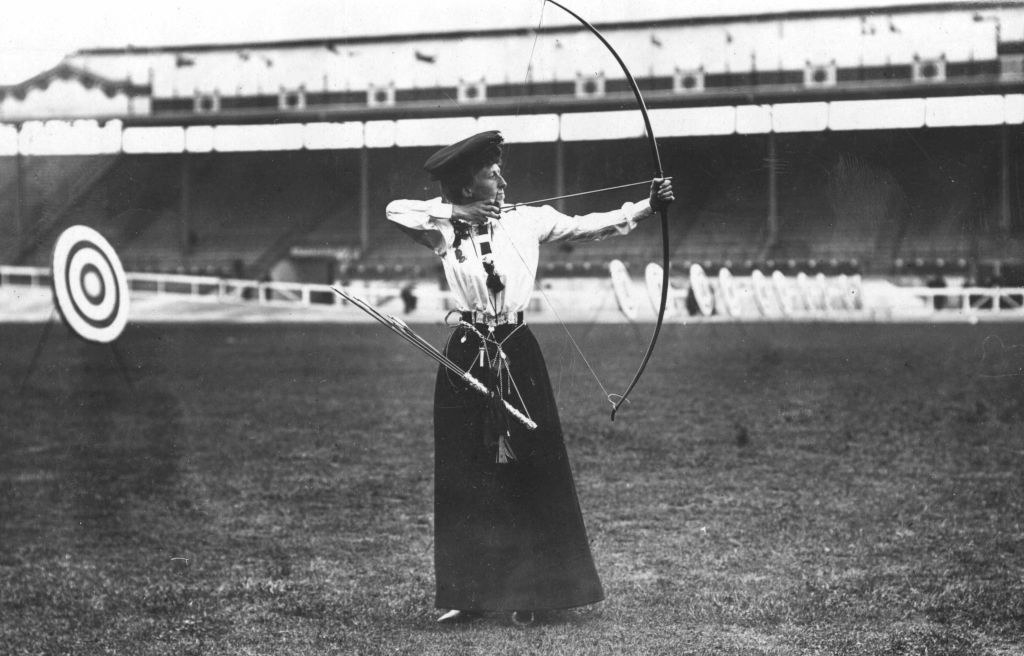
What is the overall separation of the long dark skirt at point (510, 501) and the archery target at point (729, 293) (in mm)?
16761

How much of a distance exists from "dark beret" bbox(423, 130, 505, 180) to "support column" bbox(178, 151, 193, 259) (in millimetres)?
23153

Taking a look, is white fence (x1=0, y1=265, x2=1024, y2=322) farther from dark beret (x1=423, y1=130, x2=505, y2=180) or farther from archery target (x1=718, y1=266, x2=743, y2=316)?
dark beret (x1=423, y1=130, x2=505, y2=180)

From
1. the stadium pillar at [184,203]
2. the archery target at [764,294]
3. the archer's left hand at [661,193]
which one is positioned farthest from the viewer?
the stadium pillar at [184,203]

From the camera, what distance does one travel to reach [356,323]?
19.9m

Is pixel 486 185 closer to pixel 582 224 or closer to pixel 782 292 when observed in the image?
pixel 582 224

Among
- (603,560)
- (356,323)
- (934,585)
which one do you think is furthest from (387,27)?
(356,323)

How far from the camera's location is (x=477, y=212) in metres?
3.28

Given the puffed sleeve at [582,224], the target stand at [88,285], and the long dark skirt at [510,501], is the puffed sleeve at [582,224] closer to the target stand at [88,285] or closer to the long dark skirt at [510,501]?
the long dark skirt at [510,501]

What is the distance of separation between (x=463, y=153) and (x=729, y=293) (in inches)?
727

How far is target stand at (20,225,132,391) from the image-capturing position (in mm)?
6027

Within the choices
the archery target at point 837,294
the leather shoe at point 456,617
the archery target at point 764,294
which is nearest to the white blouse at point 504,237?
the leather shoe at point 456,617

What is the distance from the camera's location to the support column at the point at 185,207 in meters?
25.8

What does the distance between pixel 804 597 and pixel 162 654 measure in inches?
95.4

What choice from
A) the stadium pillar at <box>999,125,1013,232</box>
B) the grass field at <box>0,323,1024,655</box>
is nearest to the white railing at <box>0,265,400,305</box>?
the grass field at <box>0,323,1024,655</box>
